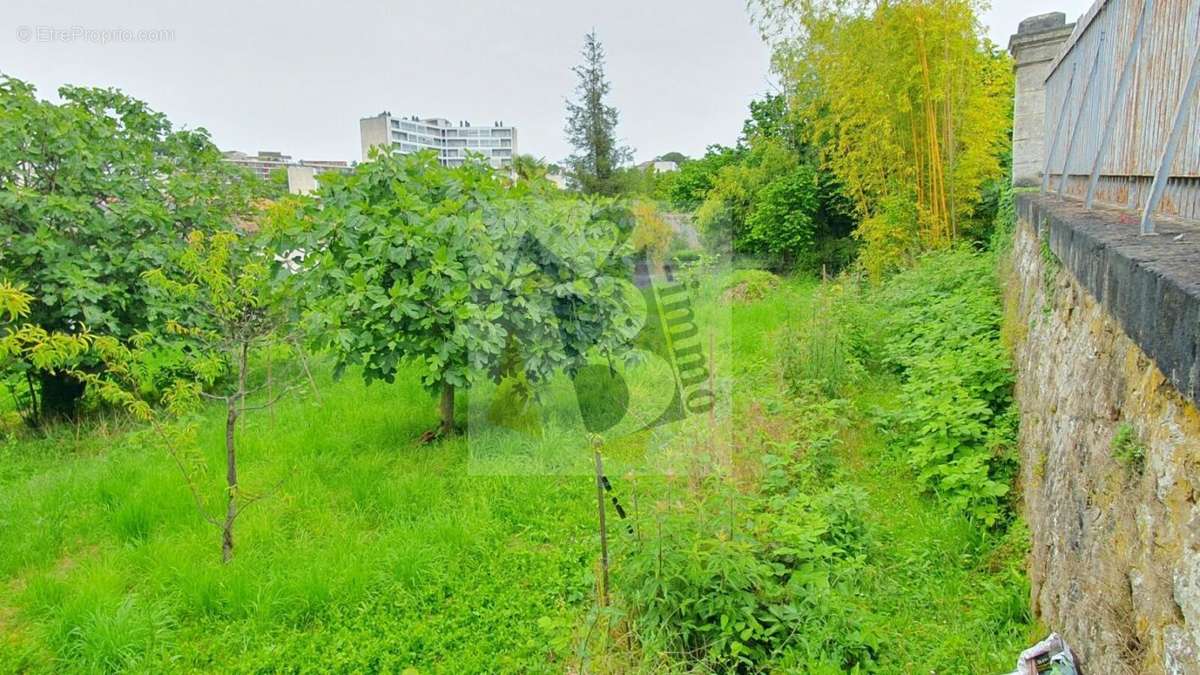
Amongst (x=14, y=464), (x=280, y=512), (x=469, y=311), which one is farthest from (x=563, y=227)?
(x=14, y=464)

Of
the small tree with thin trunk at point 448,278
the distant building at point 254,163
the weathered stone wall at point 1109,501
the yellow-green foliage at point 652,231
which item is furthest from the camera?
the yellow-green foliage at point 652,231

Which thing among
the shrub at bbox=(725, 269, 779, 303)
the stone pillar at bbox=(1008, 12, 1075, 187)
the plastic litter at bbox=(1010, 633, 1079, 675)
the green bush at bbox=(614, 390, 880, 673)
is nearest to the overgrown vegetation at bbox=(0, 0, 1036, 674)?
the green bush at bbox=(614, 390, 880, 673)

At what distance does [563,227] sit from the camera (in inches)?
179

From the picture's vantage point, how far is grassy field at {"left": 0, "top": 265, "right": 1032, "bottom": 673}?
91.7 inches

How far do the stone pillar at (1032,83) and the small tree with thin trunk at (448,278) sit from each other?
167 inches

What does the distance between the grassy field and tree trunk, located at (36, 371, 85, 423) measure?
1011 millimetres

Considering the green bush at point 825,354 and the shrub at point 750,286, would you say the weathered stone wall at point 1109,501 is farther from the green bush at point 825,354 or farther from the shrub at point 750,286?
the shrub at point 750,286

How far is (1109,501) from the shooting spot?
155 centimetres

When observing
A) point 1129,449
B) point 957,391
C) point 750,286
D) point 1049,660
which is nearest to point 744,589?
point 1049,660

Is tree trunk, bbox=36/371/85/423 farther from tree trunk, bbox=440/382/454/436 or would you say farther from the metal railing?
the metal railing

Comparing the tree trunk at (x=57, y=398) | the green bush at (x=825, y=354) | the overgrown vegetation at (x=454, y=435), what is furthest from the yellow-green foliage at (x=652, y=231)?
the tree trunk at (x=57, y=398)

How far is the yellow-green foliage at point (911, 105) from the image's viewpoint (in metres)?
6.74

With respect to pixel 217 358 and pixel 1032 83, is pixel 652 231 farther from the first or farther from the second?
pixel 217 358

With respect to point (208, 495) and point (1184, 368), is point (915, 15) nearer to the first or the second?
point (1184, 368)
